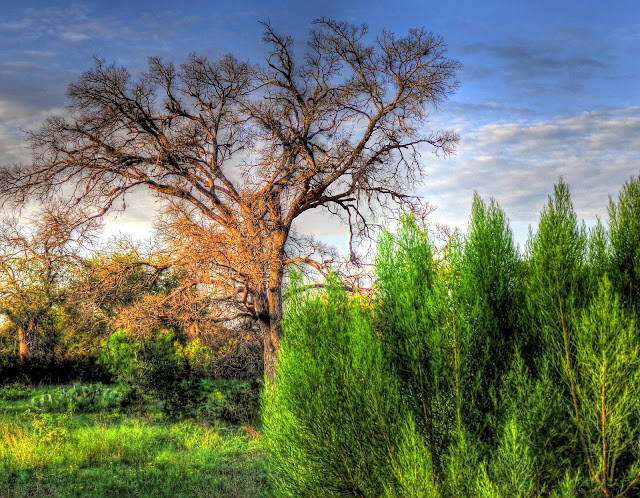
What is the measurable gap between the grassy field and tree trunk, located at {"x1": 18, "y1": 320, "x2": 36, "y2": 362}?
38.8ft

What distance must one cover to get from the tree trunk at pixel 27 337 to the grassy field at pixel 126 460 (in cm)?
1184

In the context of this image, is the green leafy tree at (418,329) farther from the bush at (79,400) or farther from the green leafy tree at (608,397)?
the bush at (79,400)

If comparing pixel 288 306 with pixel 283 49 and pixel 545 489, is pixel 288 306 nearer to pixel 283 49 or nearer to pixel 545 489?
pixel 545 489

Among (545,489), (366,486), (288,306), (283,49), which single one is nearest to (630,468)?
(545,489)

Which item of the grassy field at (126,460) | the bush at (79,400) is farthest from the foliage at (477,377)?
the bush at (79,400)

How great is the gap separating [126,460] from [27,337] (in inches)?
695

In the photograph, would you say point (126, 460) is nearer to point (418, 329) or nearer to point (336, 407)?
point (336, 407)

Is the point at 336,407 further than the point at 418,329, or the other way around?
the point at 336,407

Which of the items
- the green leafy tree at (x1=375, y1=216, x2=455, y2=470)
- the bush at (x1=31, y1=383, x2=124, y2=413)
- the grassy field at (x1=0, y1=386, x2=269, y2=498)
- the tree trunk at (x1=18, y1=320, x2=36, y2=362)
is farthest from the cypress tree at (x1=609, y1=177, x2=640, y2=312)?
the tree trunk at (x1=18, y1=320, x2=36, y2=362)

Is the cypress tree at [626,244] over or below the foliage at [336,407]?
over

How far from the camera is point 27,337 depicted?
2508cm

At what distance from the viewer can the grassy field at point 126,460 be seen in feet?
28.2

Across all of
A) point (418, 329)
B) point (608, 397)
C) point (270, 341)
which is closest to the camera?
point (608, 397)

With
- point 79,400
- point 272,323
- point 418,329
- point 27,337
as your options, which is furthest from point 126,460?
point 27,337
